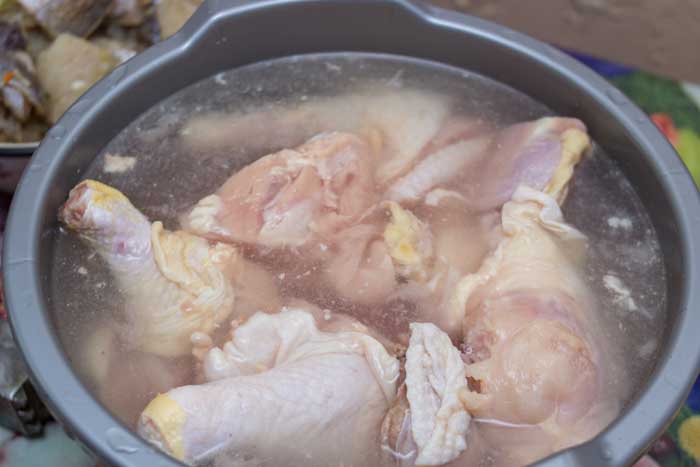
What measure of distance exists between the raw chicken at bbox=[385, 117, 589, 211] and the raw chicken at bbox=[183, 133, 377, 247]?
A: 7cm

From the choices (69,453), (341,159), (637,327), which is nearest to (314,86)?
(341,159)

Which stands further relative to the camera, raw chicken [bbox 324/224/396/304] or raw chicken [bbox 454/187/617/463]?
raw chicken [bbox 324/224/396/304]

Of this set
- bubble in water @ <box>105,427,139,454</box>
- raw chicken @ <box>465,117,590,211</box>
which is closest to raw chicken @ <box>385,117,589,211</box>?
raw chicken @ <box>465,117,590,211</box>

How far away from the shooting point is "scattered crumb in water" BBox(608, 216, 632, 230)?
1244 millimetres

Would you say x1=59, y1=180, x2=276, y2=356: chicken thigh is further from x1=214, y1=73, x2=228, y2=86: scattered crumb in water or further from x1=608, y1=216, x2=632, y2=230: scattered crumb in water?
x1=608, y1=216, x2=632, y2=230: scattered crumb in water

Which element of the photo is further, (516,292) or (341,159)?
(341,159)

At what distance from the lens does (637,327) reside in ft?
3.70

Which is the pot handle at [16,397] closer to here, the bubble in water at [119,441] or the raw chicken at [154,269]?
the raw chicken at [154,269]

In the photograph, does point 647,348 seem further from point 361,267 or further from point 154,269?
point 154,269

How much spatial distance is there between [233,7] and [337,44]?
0.21 meters

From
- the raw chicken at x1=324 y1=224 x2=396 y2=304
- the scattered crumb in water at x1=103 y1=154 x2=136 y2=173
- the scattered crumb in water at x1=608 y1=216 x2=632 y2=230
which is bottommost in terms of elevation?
the scattered crumb in water at x1=608 y1=216 x2=632 y2=230

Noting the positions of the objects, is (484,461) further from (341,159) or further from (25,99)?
(25,99)

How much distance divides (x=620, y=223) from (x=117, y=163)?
77 centimetres

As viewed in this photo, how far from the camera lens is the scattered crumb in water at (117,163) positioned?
1.27 m
